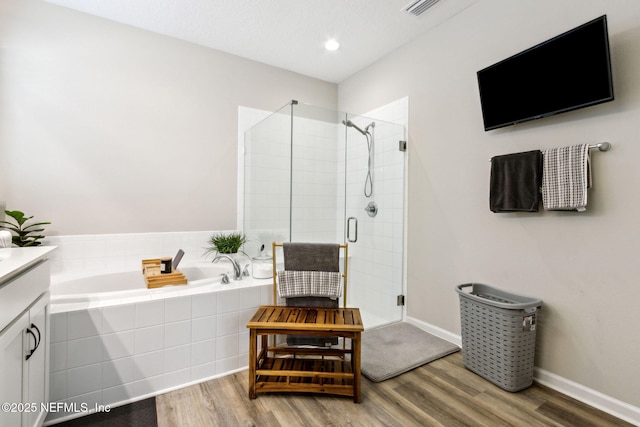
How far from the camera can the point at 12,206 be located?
2355 mm

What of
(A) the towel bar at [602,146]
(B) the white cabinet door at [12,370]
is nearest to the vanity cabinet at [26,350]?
(B) the white cabinet door at [12,370]

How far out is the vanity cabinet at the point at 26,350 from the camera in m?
1.07

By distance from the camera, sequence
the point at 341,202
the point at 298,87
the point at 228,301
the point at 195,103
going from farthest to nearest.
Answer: the point at 298,87 < the point at 195,103 < the point at 341,202 < the point at 228,301

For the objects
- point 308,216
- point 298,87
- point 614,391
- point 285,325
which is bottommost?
point 614,391

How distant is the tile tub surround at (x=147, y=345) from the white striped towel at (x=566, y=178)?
6.18 ft

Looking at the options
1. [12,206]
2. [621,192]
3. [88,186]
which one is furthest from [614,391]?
[12,206]

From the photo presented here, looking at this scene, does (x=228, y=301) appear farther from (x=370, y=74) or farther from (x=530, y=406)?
(x=370, y=74)

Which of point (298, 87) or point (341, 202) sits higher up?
point (298, 87)

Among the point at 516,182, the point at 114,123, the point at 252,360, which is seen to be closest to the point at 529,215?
the point at 516,182

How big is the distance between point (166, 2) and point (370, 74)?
1.95 m

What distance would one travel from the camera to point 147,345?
1.82 m

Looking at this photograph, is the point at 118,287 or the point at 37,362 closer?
the point at 37,362

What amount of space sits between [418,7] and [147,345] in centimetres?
296

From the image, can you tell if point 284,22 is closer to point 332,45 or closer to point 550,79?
point 332,45
